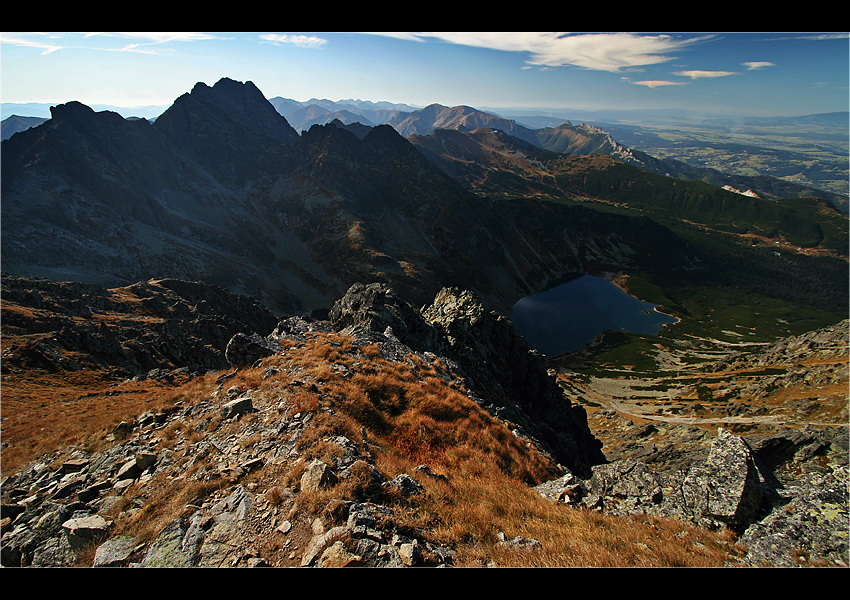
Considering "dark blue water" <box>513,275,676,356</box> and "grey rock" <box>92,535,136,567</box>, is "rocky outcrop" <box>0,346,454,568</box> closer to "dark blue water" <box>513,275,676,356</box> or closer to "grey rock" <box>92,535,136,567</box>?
"grey rock" <box>92,535,136,567</box>

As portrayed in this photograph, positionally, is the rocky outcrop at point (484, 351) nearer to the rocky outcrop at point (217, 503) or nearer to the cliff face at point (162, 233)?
the rocky outcrop at point (217, 503)

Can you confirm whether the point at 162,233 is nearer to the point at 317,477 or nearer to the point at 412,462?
the point at 412,462

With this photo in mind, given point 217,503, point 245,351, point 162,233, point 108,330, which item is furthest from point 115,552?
point 162,233

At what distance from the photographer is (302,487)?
30.5ft

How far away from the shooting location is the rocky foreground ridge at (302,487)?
25.9 feet

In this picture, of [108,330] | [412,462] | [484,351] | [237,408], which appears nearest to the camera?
[412,462]

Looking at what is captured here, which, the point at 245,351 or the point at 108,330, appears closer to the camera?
the point at 245,351

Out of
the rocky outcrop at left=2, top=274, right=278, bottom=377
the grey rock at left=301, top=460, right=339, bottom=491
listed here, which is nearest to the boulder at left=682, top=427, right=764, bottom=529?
the grey rock at left=301, top=460, right=339, bottom=491

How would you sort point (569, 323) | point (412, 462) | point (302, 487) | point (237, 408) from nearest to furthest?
1. point (302, 487)
2. point (412, 462)
3. point (237, 408)
4. point (569, 323)

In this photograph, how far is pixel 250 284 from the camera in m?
144

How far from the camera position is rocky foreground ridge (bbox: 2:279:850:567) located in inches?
311

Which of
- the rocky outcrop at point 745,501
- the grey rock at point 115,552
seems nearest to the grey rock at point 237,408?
the grey rock at point 115,552
